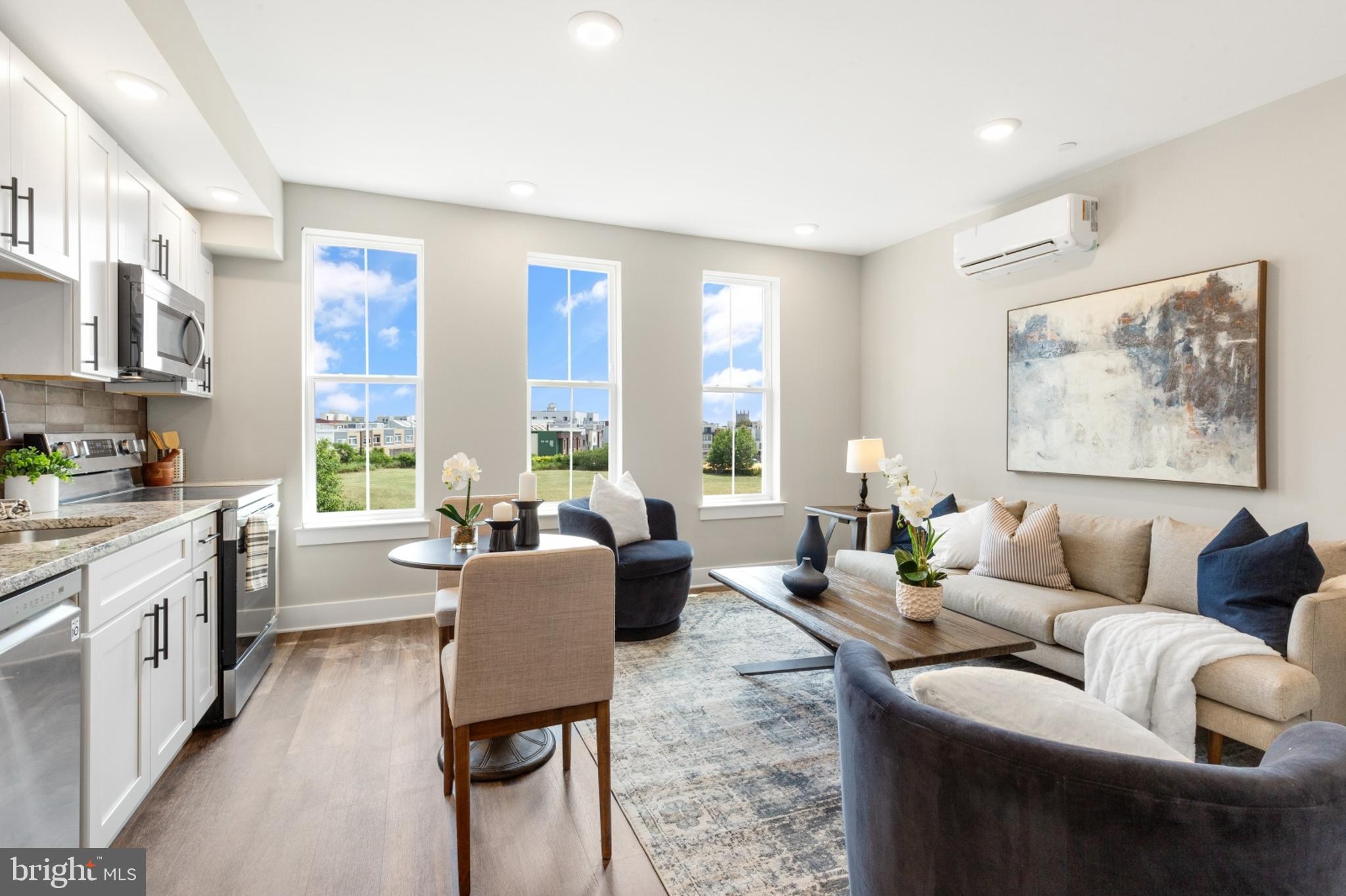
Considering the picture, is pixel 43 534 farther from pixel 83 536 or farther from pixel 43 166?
pixel 43 166

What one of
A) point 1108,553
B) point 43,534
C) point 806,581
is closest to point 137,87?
point 43,534

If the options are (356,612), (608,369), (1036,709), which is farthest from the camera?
(608,369)

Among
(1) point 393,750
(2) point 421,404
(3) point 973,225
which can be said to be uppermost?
(3) point 973,225

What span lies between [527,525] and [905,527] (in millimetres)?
2547

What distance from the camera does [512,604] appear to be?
1.79 metres

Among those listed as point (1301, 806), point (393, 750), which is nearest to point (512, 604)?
point (393, 750)

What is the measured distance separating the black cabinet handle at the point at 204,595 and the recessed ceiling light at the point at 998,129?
402cm

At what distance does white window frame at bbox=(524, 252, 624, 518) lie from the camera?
4668 millimetres

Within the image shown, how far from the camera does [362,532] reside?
4.12 meters

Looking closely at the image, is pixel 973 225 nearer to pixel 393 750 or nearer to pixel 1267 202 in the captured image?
pixel 1267 202

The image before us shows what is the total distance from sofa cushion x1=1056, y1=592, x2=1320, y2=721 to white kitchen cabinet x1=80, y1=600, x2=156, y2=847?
338 cm

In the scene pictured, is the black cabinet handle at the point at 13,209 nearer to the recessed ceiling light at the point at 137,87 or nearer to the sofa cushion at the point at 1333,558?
the recessed ceiling light at the point at 137,87

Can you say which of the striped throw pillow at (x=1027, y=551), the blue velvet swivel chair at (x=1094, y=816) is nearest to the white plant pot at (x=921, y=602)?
the striped throw pillow at (x=1027, y=551)

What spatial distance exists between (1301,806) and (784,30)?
2.67 m
